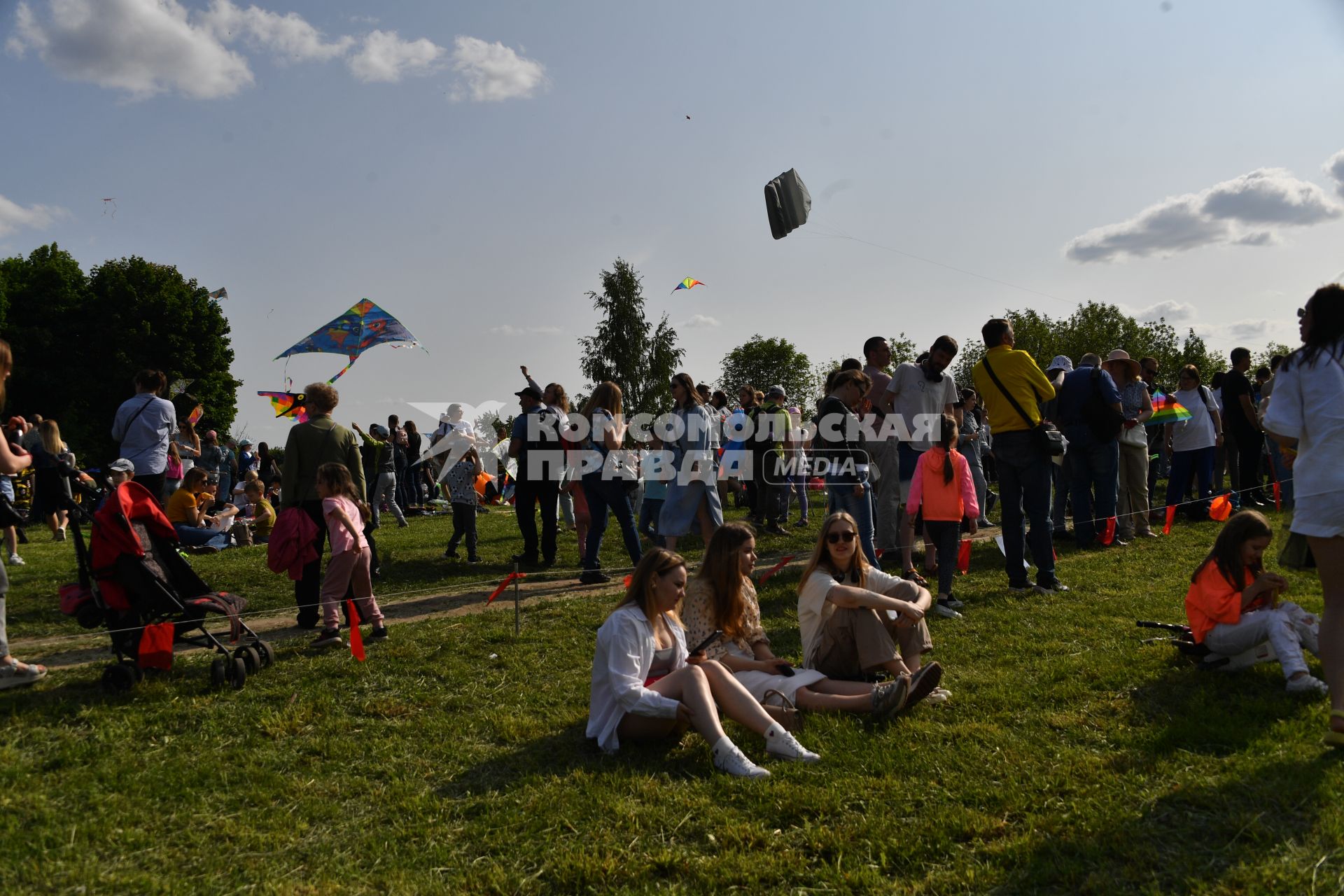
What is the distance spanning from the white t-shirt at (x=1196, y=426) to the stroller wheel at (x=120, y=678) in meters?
11.8

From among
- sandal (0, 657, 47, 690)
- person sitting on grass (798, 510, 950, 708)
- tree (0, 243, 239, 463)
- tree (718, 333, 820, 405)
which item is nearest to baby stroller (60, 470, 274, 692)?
sandal (0, 657, 47, 690)

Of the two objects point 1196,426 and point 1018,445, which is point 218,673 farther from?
point 1196,426

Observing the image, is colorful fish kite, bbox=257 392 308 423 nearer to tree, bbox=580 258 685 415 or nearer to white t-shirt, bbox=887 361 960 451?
white t-shirt, bbox=887 361 960 451

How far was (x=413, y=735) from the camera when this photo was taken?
4.91 meters

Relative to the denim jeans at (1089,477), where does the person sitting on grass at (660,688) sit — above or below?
below

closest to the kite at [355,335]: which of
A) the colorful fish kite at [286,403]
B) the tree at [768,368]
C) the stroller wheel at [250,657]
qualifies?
the colorful fish kite at [286,403]

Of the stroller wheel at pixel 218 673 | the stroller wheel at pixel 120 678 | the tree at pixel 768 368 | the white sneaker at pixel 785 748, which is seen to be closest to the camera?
the white sneaker at pixel 785 748

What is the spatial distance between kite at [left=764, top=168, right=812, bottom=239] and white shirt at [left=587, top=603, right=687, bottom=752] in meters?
8.57

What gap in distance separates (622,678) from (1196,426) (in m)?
10.3

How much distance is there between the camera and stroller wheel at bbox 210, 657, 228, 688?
220 inches

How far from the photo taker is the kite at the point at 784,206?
12.2 m

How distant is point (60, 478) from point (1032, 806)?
5924 mm

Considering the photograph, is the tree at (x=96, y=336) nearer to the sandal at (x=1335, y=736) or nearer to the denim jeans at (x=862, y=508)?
the denim jeans at (x=862, y=508)

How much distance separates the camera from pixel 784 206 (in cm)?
1233
